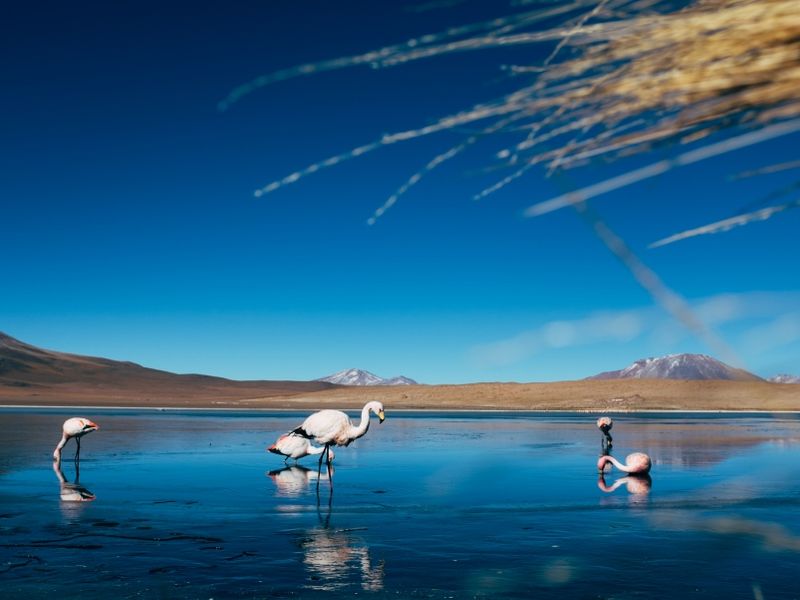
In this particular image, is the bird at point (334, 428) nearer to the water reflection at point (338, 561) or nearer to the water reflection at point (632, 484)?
the water reflection at point (632, 484)

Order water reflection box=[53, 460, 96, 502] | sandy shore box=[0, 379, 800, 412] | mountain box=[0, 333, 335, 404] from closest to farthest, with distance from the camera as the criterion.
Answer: water reflection box=[53, 460, 96, 502], sandy shore box=[0, 379, 800, 412], mountain box=[0, 333, 335, 404]

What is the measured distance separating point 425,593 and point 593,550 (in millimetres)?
2619

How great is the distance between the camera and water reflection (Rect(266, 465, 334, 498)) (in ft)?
45.6

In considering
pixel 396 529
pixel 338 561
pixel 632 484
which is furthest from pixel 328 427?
pixel 338 561

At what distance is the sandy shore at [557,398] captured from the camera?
80312mm

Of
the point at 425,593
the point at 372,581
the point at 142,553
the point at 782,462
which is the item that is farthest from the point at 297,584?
the point at 782,462

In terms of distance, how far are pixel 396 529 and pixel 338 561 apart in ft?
6.78

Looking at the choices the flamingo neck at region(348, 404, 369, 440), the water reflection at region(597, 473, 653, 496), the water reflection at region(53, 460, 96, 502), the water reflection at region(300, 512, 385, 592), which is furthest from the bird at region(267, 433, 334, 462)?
the water reflection at region(300, 512, 385, 592)

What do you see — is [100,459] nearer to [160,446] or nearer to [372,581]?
[160,446]

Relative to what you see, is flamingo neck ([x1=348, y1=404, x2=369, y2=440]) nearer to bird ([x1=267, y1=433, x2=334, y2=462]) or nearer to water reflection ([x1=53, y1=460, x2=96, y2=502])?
bird ([x1=267, y1=433, x2=334, y2=462])

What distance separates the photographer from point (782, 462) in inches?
771

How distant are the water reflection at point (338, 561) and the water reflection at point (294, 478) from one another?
3.71m

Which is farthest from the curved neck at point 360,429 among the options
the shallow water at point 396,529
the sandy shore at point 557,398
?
the sandy shore at point 557,398

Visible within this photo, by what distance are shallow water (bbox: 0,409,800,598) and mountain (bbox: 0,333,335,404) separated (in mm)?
109708
